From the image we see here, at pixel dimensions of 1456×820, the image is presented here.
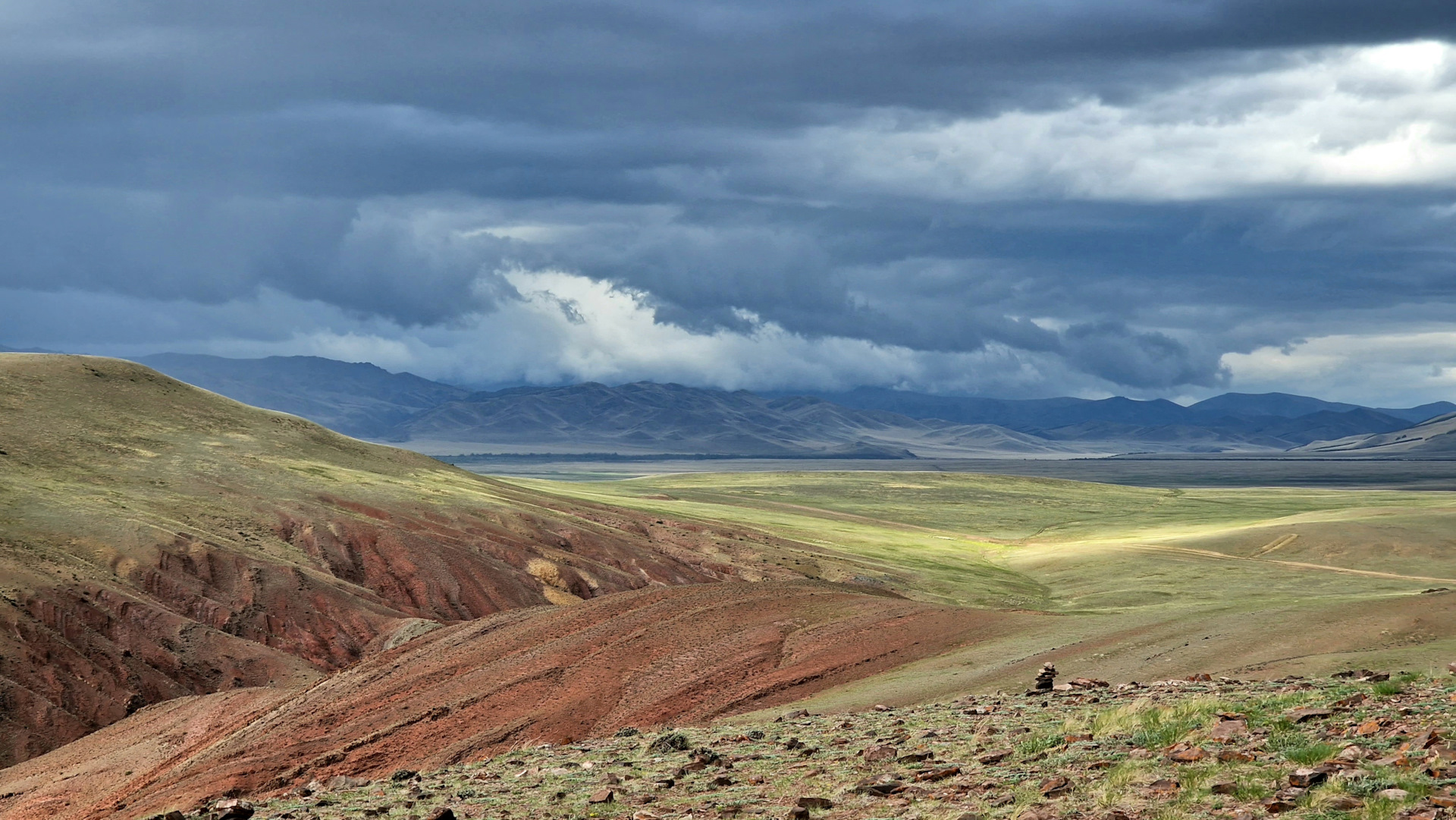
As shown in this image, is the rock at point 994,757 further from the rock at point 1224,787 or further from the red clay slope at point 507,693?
the red clay slope at point 507,693

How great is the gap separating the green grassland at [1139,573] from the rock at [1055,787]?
14082 mm

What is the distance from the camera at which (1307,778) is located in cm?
1406

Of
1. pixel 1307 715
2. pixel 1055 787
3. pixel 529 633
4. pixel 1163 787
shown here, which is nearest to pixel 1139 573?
pixel 529 633

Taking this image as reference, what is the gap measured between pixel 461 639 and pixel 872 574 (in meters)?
43.5

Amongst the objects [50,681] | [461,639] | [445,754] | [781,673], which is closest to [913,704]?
[781,673]

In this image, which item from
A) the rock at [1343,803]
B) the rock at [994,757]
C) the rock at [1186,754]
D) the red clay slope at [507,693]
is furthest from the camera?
the red clay slope at [507,693]

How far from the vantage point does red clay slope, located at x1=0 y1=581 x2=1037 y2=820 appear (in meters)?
29.4

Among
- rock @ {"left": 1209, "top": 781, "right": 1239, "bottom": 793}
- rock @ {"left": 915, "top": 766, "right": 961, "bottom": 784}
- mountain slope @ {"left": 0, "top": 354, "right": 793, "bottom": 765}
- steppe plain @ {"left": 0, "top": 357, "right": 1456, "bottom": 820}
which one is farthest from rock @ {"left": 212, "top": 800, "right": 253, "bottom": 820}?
mountain slope @ {"left": 0, "top": 354, "right": 793, "bottom": 765}

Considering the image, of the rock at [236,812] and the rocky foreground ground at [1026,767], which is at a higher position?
the rocky foreground ground at [1026,767]

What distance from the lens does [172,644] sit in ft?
162

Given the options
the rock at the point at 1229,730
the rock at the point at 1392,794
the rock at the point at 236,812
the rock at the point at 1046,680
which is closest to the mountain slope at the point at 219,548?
the rock at the point at 236,812

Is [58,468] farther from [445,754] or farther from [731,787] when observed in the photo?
[731,787]

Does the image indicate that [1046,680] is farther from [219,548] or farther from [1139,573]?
[1139,573]

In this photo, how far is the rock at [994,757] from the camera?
17.8 m
